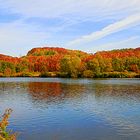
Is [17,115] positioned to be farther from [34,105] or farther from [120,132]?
[120,132]

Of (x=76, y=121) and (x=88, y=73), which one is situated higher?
(x=88, y=73)

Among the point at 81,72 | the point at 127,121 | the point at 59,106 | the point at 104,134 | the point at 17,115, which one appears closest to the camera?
the point at 104,134

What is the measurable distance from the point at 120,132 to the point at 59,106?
14440 mm

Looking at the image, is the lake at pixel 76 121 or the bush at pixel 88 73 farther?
the bush at pixel 88 73

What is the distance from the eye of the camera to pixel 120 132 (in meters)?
22.5

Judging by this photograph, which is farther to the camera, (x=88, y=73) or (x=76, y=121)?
(x=88, y=73)

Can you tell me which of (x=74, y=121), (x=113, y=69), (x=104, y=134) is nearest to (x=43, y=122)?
(x=74, y=121)

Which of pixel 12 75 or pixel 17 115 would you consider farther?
pixel 12 75

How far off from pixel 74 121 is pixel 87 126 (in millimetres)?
2276

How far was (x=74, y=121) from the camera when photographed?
2709 cm

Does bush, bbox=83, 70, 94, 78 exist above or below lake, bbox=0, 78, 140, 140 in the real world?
above

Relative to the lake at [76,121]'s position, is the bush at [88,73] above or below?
above

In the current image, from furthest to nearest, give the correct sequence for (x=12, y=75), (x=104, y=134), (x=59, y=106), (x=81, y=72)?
(x=12, y=75) < (x=81, y=72) < (x=59, y=106) < (x=104, y=134)

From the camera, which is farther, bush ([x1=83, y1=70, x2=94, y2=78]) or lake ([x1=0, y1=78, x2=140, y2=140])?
bush ([x1=83, y1=70, x2=94, y2=78])
